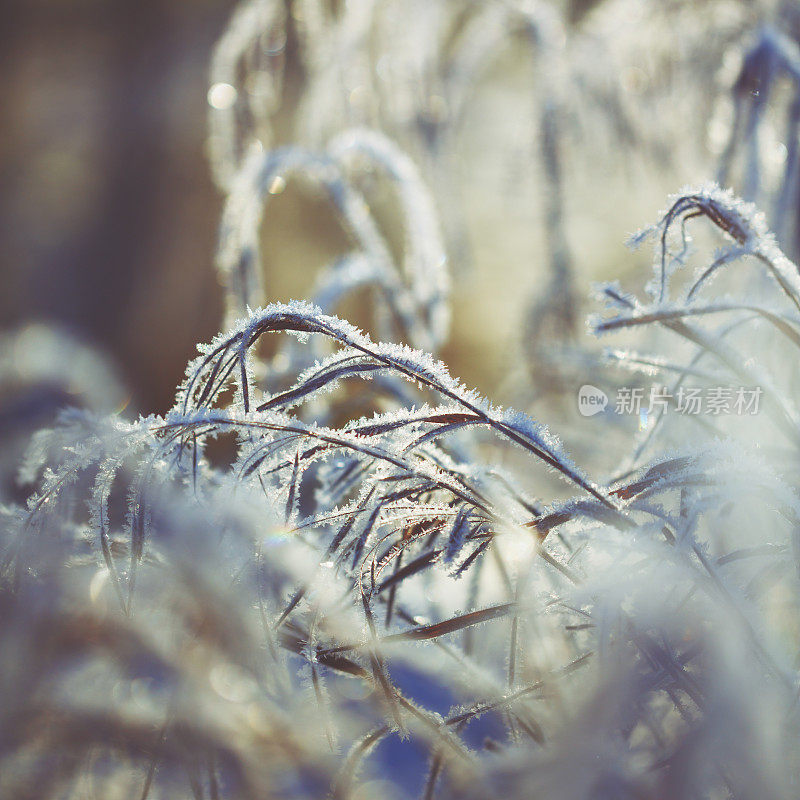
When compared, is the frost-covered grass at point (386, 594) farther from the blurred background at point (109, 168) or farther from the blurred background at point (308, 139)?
the blurred background at point (109, 168)

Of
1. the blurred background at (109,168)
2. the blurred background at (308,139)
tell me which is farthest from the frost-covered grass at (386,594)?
the blurred background at (109,168)

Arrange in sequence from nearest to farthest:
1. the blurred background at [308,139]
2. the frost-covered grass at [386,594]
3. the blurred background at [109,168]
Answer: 1. the frost-covered grass at [386,594]
2. the blurred background at [308,139]
3. the blurred background at [109,168]

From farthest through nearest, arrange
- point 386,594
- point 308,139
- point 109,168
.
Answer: point 109,168 < point 308,139 < point 386,594

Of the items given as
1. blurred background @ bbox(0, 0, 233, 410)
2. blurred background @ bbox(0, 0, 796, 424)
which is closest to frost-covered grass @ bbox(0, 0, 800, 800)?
blurred background @ bbox(0, 0, 796, 424)

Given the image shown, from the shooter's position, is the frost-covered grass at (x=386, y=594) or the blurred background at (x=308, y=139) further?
the blurred background at (x=308, y=139)

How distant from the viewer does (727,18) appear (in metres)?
0.67

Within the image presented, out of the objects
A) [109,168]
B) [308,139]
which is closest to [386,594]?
[308,139]

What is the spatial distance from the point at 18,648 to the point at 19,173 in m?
2.59

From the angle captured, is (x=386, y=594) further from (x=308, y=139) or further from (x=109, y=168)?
(x=109, y=168)

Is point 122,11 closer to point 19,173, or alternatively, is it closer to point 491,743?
point 19,173

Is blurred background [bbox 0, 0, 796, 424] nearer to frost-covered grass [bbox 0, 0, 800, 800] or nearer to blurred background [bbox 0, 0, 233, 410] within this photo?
blurred background [bbox 0, 0, 233, 410]

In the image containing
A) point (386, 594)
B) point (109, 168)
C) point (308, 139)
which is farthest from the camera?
point (109, 168)

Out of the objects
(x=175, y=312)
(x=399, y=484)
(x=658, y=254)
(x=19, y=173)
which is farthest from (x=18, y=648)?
(x=19, y=173)

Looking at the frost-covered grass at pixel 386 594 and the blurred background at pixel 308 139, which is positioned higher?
the blurred background at pixel 308 139
